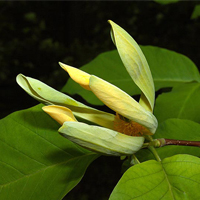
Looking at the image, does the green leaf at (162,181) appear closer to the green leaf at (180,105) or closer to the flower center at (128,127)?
the flower center at (128,127)

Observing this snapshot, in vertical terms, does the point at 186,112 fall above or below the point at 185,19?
above

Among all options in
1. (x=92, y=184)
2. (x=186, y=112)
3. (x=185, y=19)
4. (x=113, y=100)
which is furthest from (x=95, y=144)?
(x=185, y=19)

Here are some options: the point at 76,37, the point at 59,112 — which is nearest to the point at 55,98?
the point at 59,112

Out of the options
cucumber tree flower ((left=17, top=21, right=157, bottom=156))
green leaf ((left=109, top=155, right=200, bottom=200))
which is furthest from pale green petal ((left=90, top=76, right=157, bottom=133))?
green leaf ((left=109, top=155, right=200, bottom=200))

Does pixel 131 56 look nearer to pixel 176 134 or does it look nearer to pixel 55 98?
pixel 55 98

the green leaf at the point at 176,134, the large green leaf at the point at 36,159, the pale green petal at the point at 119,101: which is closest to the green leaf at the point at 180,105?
the green leaf at the point at 176,134

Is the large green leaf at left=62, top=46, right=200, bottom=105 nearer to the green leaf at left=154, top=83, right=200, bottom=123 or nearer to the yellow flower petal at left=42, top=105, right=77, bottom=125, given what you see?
the green leaf at left=154, top=83, right=200, bottom=123

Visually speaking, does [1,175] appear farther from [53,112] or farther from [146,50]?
[146,50]
